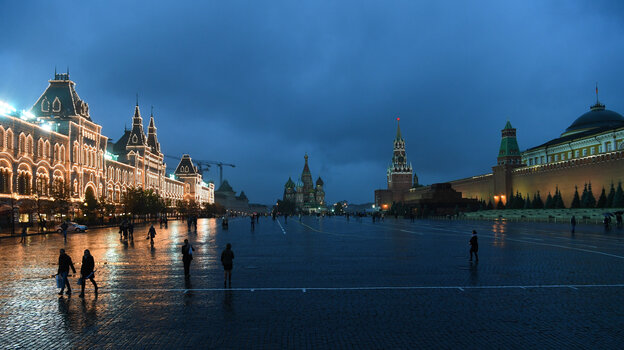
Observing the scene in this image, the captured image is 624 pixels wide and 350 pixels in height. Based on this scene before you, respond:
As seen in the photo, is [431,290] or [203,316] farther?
[431,290]

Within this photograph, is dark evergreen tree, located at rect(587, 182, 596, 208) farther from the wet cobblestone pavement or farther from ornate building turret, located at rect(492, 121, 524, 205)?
the wet cobblestone pavement

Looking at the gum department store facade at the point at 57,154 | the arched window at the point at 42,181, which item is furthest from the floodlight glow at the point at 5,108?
the arched window at the point at 42,181

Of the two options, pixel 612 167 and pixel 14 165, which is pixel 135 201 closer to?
pixel 14 165

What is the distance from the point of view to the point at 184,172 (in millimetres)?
152375

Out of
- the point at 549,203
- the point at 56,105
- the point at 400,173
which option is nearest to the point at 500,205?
the point at 549,203

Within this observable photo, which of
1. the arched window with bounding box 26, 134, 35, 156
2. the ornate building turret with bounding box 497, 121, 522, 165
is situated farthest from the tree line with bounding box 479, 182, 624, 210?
the arched window with bounding box 26, 134, 35, 156

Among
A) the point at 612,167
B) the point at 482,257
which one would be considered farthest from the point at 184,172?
the point at 482,257

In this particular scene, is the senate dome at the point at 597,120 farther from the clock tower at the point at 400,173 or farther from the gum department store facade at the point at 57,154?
the gum department store facade at the point at 57,154

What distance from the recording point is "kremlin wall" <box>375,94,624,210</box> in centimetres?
6638

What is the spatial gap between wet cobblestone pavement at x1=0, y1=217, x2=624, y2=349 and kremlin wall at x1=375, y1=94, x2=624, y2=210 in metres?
55.1

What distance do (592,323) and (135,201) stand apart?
6983 centimetres

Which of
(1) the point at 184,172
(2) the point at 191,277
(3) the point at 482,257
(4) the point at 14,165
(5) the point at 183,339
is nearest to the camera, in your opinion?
(5) the point at 183,339

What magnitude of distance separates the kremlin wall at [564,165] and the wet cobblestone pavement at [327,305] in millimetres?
55129

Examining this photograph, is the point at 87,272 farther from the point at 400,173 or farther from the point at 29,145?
the point at 400,173
